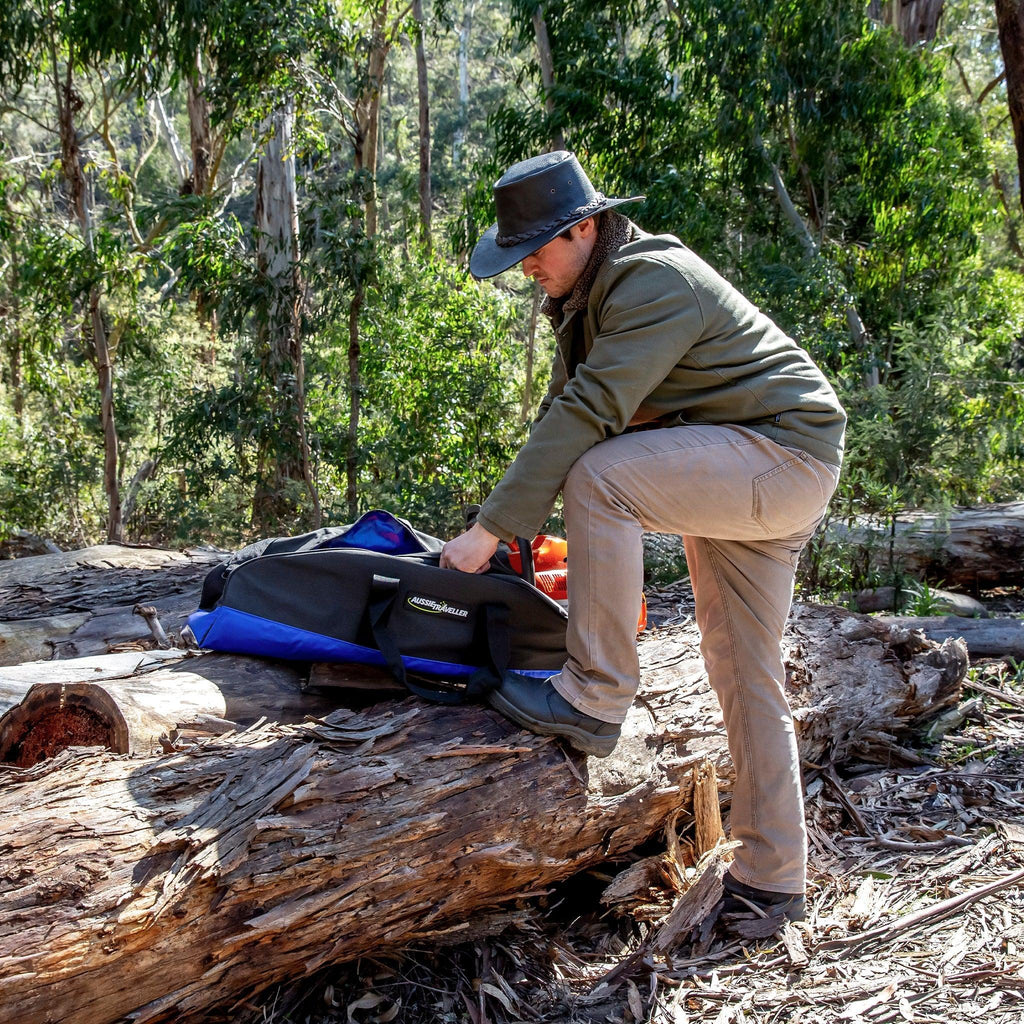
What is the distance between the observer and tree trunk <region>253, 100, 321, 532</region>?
873cm

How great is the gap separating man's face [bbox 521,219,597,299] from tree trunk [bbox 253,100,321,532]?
639cm

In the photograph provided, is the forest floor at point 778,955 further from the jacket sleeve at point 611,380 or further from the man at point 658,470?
the jacket sleeve at point 611,380

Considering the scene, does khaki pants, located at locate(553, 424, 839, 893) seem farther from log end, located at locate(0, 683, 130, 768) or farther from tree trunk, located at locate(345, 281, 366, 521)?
tree trunk, located at locate(345, 281, 366, 521)

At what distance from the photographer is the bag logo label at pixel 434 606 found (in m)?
2.83

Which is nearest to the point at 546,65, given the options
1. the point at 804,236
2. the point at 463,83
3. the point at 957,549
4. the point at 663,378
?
the point at 804,236

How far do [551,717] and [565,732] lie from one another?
6 centimetres

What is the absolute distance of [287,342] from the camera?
8.95 metres

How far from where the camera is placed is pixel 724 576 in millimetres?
2902

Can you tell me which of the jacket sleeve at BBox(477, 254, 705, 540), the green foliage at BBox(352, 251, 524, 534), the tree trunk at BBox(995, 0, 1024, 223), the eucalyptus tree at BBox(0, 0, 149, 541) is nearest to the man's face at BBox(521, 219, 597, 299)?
the jacket sleeve at BBox(477, 254, 705, 540)

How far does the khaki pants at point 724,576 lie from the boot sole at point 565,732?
8 cm

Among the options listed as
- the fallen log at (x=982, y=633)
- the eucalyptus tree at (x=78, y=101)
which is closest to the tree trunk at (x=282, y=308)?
the eucalyptus tree at (x=78, y=101)

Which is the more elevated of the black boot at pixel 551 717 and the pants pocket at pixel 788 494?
the pants pocket at pixel 788 494

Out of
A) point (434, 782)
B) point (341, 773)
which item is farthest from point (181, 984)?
point (434, 782)

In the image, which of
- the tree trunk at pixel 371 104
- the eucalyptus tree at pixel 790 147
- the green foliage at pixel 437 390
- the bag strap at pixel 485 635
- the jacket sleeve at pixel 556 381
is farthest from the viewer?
the green foliage at pixel 437 390
